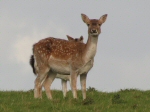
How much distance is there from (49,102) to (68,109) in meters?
1.08

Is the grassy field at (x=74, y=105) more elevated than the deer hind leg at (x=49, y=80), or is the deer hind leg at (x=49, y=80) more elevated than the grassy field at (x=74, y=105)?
the deer hind leg at (x=49, y=80)

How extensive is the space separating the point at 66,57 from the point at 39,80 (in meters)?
1.26

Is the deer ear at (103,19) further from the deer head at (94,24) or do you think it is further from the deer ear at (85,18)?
the deer ear at (85,18)

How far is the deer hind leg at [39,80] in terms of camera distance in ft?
48.9

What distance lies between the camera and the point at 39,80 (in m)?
15.1

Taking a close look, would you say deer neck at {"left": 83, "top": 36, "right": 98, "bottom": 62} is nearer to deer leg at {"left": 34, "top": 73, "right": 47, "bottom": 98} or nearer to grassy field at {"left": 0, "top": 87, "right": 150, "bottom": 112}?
grassy field at {"left": 0, "top": 87, "right": 150, "bottom": 112}

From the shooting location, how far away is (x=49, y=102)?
492 inches

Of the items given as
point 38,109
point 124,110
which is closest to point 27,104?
point 38,109

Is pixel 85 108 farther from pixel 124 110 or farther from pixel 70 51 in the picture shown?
pixel 70 51

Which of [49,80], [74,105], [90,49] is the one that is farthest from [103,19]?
[74,105]

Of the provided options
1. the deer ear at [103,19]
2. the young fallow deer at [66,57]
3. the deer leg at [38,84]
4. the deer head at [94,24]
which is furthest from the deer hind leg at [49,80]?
the deer ear at [103,19]

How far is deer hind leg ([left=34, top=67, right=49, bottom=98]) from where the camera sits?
14.9 m

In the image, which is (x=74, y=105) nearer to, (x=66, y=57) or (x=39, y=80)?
(x=66, y=57)

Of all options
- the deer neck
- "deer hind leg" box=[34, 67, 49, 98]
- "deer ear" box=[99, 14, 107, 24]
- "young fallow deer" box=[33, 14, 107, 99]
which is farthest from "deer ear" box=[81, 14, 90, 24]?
"deer hind leg" box=[34, 67, 49, 98]
